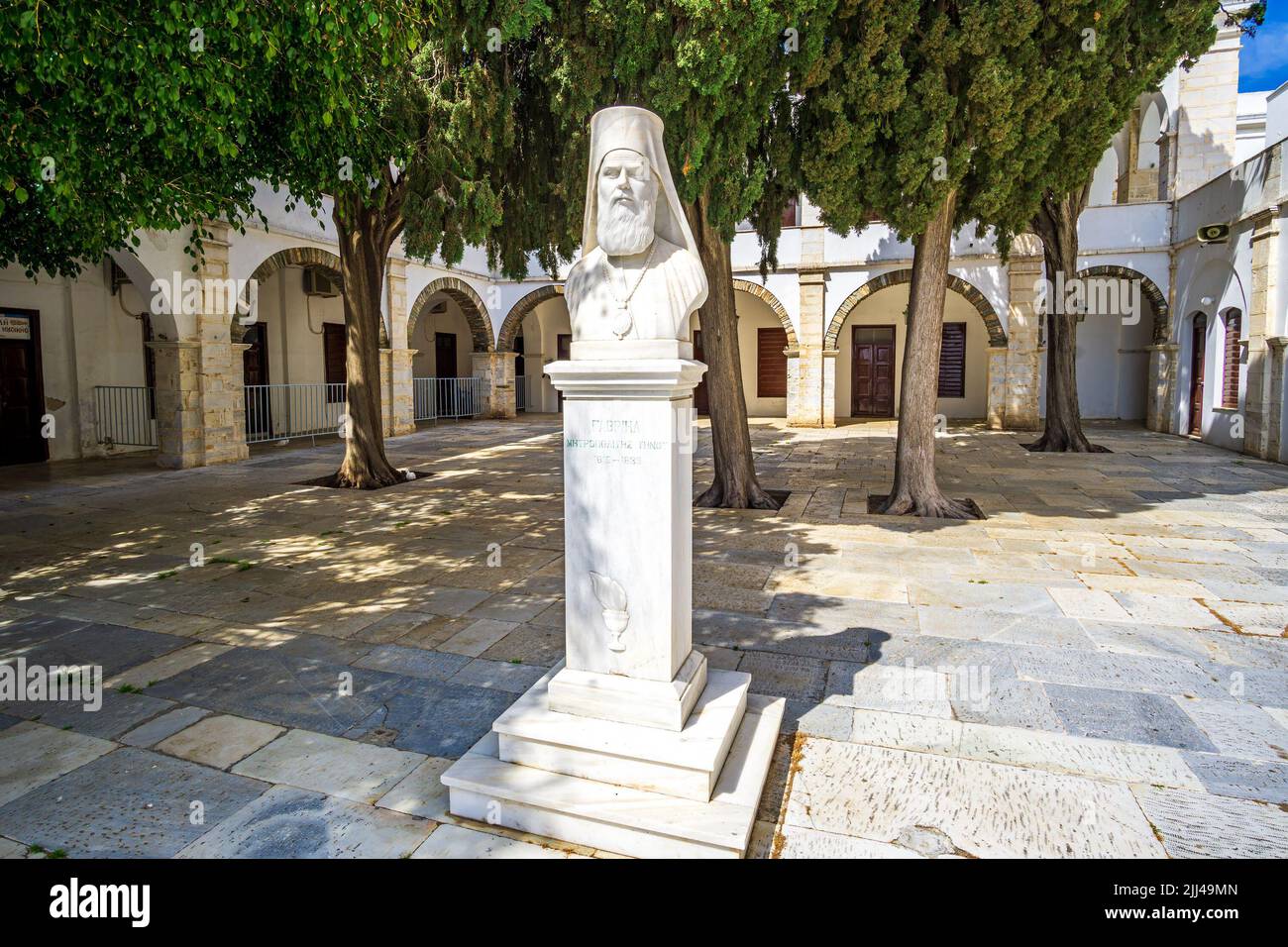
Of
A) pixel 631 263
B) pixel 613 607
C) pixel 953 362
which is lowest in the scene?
pixel 613 607

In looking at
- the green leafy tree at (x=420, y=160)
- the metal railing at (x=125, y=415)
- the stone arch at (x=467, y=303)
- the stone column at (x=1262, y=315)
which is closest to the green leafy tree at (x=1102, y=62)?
the stone column at (x=1262, y=315)

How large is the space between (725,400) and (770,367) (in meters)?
11.8

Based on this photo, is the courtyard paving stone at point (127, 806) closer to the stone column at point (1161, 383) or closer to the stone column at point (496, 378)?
the stone column at point (496, 378)

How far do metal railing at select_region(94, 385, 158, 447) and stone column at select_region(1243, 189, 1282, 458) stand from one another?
1763cm

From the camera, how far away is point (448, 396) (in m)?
20.5

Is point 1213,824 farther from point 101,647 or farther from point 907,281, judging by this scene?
point 907,281

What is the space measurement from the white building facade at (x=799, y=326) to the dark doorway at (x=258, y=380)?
6 cm

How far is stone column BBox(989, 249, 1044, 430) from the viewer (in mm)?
15828

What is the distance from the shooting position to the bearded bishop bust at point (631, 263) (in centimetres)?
294

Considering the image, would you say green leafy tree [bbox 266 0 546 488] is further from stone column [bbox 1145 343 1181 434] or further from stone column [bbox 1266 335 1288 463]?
stone column [bbox 1145 343 1181 434]

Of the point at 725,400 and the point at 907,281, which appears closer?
the point at 725,400

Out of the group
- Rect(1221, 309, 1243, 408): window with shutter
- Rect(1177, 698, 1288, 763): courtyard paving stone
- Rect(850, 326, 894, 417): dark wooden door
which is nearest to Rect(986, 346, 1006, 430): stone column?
Rect(850, 326, 894, 417): dark wooden door

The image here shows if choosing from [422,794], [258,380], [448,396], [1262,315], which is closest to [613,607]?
[422,794]
